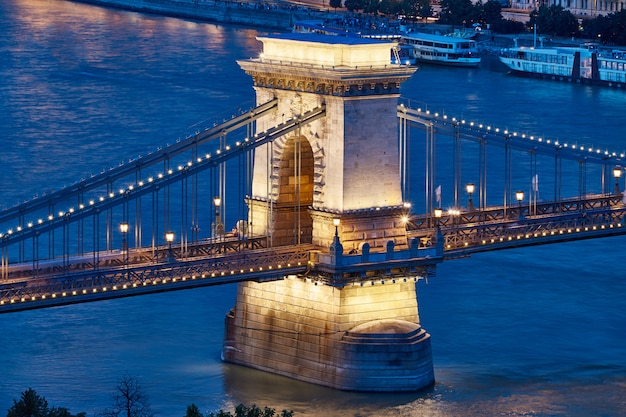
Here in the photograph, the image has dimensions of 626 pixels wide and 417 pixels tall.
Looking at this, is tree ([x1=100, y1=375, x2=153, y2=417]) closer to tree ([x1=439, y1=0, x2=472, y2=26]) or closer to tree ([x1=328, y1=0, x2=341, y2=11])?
tree ([x1=439, y1=0, x2=472, y2=26])

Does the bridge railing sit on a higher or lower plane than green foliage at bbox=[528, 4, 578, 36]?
higher

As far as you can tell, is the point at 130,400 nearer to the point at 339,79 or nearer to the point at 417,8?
the point at 339,79

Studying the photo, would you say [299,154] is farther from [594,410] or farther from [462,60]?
[462,60]

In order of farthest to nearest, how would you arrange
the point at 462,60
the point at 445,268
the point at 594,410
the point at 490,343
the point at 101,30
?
the point at 101,30 → the point at 462,60 → the point at 445,268 → the point at 490,343 → the point at 594,410

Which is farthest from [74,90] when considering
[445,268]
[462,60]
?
[445,268]

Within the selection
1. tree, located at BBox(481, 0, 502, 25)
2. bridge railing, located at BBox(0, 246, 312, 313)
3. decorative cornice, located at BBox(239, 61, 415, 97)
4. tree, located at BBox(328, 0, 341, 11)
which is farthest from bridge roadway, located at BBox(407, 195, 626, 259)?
tree, located at BBox(328, 0, 341, 11)
